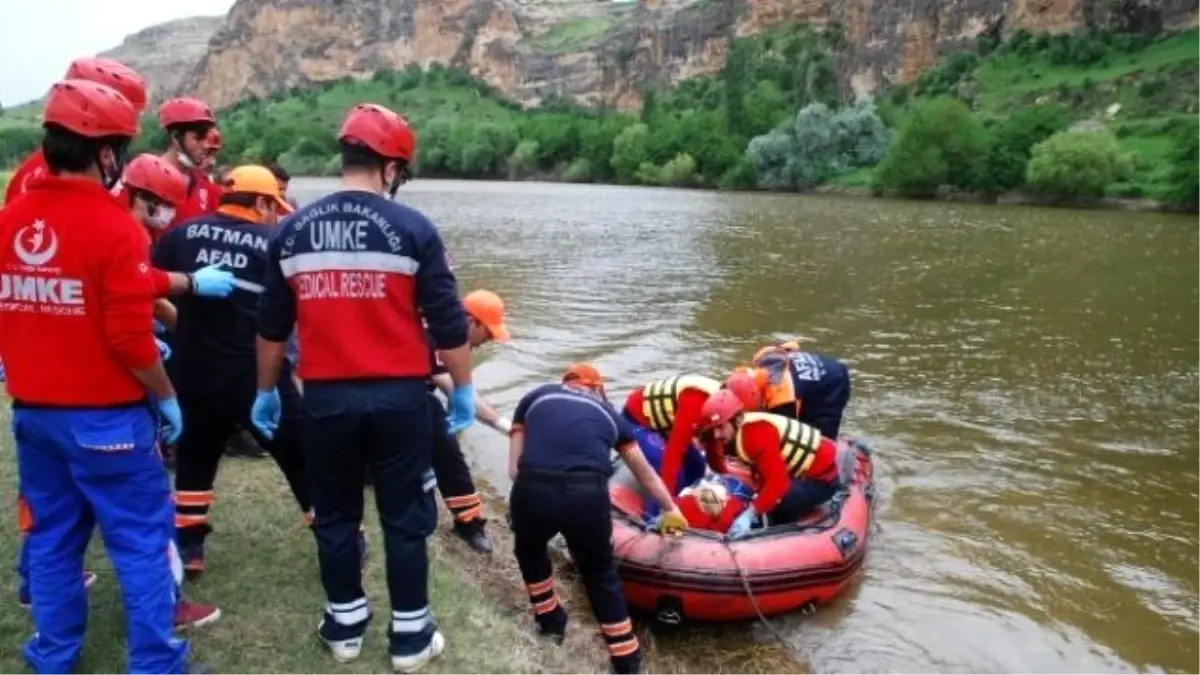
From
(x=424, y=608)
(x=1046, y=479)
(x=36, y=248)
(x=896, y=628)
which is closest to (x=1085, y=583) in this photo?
(x=896, y=628)

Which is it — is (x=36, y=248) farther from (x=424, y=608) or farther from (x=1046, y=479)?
(x=1046, y=479)

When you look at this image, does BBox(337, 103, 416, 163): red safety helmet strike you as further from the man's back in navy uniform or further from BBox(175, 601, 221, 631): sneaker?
BBox(175, 601, 221, 631): sneaker

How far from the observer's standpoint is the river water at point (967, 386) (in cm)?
640

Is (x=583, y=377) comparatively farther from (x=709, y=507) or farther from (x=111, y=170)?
(x=111, y=170)

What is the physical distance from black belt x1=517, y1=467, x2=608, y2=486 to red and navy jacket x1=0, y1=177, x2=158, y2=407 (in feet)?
5.45

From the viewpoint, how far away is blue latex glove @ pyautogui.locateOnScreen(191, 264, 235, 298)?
419 centimetres

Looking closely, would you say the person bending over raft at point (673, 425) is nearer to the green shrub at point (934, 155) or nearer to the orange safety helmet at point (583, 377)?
the orange safety helmet at point (583, 377)

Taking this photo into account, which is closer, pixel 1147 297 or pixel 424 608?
pixel 424 608

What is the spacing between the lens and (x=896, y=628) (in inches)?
248

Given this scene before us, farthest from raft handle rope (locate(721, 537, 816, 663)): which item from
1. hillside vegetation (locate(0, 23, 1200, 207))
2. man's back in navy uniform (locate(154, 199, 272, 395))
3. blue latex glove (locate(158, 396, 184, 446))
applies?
hillside vegetation (locate(0, 23, 1200, 207))

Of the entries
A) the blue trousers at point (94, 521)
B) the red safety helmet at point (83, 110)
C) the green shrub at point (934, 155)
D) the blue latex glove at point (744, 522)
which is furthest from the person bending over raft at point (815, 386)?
the green shrub at point (934, 155)

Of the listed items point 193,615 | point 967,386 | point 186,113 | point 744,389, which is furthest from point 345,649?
point 967,386

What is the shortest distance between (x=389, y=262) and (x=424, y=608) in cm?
138

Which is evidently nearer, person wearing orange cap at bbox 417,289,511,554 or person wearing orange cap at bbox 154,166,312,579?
person wearing orange cap at bbox 154,166,312,579
